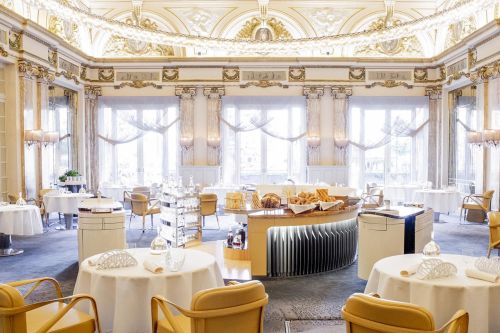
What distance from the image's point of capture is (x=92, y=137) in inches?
510

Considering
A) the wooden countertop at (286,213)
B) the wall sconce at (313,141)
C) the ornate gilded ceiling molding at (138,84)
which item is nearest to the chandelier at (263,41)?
the ornate gilded ceiling molding at (138,84)

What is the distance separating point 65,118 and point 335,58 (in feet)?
24.3

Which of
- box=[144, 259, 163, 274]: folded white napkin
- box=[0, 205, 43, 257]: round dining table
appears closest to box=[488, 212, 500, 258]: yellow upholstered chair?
box=[144, 259, 163, 274]: folded white napkin

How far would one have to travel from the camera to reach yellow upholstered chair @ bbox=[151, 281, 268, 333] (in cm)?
242

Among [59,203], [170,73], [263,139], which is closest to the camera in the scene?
[59,203]

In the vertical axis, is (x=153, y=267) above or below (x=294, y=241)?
above

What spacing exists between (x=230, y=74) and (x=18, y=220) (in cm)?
745

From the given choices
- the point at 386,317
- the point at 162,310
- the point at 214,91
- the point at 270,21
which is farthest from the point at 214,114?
the point at 386,317

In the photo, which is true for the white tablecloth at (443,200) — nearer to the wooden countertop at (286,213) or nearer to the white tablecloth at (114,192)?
the wooden countertop at (286,213)

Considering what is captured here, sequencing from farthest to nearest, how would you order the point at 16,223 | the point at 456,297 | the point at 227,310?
the point at 16,223, the point at 456,297, the point at 227,310

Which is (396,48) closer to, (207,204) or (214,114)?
(214,114)

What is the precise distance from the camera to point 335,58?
41.4ft

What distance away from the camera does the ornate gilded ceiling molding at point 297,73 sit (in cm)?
1291

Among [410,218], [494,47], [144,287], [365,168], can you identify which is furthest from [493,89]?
[144,287]
